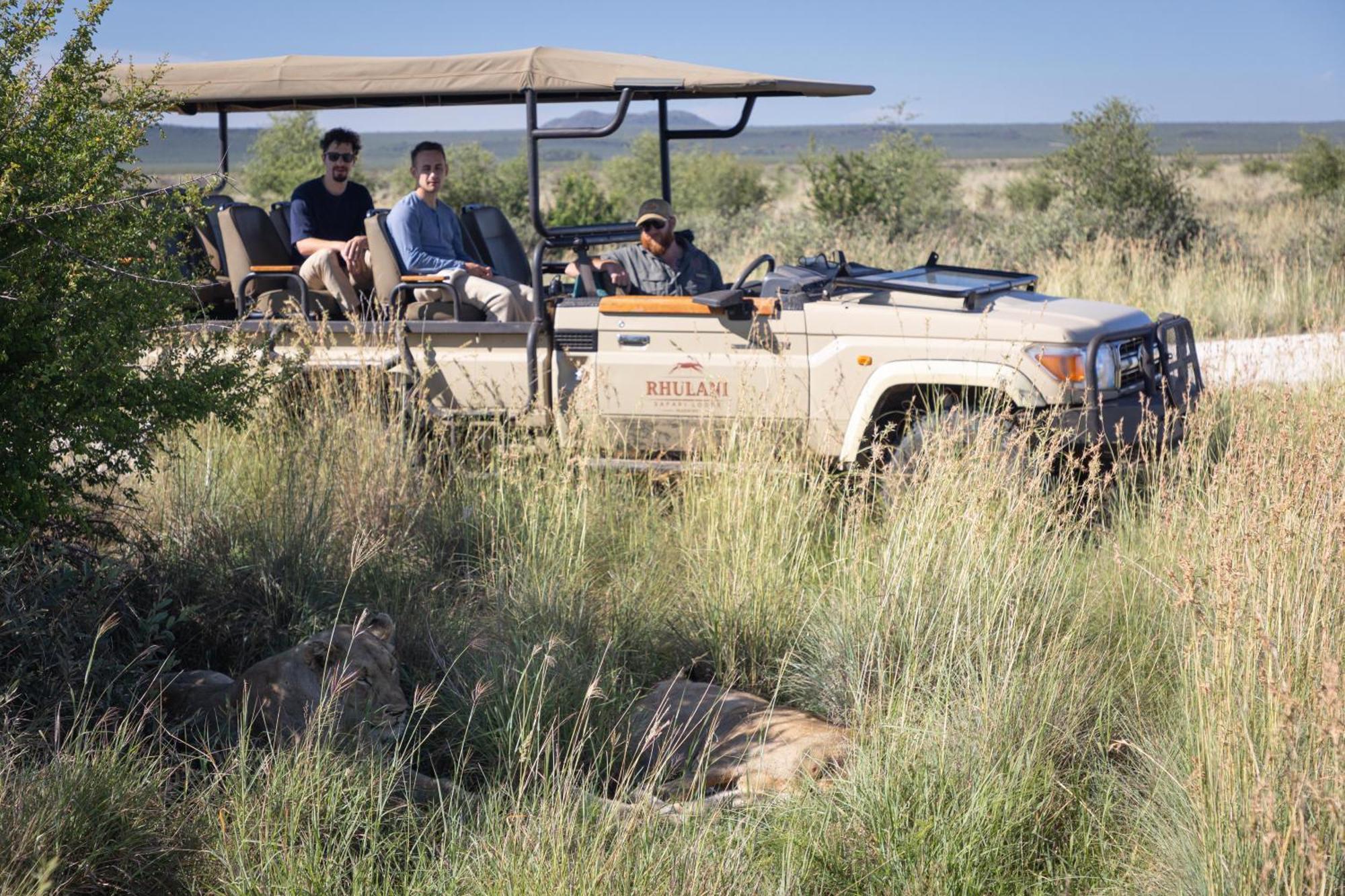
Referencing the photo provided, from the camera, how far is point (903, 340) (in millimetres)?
5438

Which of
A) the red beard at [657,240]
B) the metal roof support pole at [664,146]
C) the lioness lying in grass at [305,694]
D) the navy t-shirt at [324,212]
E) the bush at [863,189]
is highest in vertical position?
the bush at [863,189]

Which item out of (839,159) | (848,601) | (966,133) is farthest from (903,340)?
(966,133)

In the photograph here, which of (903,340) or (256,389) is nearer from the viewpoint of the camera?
(256,389)

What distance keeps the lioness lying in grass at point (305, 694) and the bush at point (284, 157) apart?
19048 mm

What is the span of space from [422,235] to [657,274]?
1419 mm

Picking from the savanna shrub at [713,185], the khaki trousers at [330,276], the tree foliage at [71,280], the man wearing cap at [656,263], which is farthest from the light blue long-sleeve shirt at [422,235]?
the savanna shrub at [713,185]

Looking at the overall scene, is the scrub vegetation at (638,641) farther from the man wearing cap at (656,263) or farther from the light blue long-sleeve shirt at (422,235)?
the man wearing cap at (656,263)

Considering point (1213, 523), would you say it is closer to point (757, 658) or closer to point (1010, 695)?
point (1010, 695)

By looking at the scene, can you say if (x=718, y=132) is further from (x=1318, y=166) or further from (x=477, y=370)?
(x=1318, y=166)

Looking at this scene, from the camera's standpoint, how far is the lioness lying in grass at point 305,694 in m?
3.47

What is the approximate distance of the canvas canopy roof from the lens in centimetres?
600

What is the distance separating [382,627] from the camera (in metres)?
4.04

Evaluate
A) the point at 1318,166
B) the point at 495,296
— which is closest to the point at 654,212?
the point at 495,296

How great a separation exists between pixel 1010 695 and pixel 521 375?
337 cm
